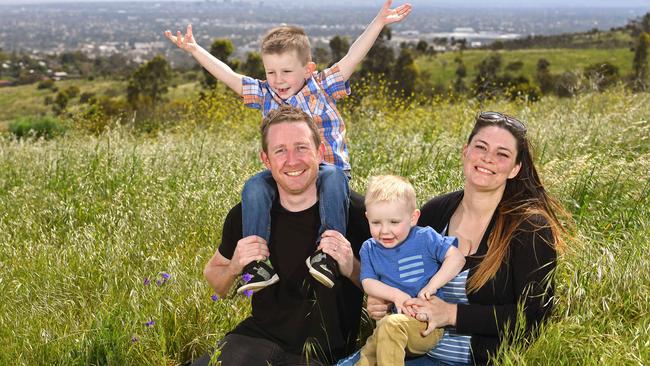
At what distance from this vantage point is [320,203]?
354 cm

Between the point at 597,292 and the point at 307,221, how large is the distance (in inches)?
A: 59.6

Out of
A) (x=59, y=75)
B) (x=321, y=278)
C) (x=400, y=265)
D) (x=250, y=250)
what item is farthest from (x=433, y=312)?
(x=59, y=75)

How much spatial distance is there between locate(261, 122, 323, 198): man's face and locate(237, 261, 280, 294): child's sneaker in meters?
0.40

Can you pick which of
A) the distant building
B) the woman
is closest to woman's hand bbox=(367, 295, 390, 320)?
the woman

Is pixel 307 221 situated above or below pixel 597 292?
above

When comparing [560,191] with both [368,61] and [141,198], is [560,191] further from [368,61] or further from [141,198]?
[368,61]

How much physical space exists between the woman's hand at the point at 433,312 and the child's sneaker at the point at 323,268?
38 centimetres

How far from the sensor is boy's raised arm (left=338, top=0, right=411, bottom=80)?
4.81 metres

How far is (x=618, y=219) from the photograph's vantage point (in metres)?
4.77

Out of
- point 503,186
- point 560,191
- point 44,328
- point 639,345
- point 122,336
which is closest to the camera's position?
point 639,345

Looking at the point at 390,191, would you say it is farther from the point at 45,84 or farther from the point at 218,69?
the point at 45,84

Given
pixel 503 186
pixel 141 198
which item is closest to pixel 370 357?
pixel 503 186

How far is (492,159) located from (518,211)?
27 cm

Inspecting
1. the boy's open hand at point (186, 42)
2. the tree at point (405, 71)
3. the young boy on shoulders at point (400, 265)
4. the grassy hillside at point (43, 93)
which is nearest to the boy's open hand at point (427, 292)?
the young boy on shoulders at point (400, 265)
